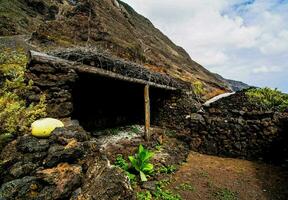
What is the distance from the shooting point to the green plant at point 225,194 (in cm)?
680

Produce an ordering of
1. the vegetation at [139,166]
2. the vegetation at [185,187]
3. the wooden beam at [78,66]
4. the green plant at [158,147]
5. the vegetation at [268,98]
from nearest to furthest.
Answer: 1. the wooden beam at [78,66]
2. the vegetation at [185,187]
3. the vegetation at [139,166]
4. the green plant at [158,147]
5. the vegetation at [268,98]

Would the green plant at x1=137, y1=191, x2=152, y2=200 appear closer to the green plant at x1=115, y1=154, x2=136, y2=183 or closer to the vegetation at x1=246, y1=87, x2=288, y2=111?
the green plant at x1=115, y1=154, x2=136, y2=183

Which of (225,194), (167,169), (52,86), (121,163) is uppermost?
(52,86)

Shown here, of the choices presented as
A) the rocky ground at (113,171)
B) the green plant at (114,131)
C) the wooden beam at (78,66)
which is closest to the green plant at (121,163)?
the rocky ground at (113,171)

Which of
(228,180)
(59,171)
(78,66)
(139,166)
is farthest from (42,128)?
(228,180)

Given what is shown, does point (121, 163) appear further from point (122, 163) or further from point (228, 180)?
point (228, 180)

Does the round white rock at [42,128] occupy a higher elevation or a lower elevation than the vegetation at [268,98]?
lower

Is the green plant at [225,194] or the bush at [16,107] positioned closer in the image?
the bush at [16,107]

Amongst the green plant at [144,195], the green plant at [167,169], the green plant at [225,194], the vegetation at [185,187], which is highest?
the green plant at [167,169]

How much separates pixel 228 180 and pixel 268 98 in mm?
7734

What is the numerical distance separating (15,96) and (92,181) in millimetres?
2842

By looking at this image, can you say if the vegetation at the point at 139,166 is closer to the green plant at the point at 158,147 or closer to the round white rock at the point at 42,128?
the green plant at the point at 158,147

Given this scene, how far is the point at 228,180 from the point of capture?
790 cm

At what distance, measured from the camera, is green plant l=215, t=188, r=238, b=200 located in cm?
680
